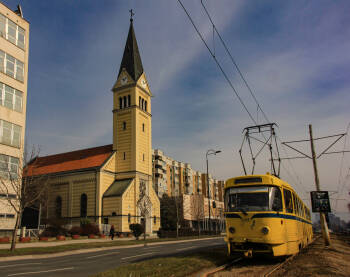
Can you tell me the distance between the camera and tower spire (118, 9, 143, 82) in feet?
169

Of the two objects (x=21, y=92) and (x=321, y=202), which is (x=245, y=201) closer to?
(x=321, y=202)

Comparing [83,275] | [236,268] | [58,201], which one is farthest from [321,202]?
[58,201]

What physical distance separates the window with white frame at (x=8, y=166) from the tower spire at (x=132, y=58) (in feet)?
77.2

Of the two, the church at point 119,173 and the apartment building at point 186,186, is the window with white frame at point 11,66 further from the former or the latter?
the apartment building at point 186,186

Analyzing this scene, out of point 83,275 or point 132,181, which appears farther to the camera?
point 132,181

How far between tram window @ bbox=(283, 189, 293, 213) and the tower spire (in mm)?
38676

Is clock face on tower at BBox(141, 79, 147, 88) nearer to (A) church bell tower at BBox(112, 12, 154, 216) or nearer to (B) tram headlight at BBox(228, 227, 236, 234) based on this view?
(A) church bell tower at BBox(112, 12, 154, 216)

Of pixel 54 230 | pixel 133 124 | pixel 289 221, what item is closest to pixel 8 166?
pixel 54 230

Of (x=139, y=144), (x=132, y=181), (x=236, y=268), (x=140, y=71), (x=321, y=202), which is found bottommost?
(x=236, y=268)

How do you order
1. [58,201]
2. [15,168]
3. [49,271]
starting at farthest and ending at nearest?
[58,201] < [15,168] < [49,271]

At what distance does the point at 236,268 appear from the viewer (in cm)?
1207

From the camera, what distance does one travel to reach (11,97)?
31.9m

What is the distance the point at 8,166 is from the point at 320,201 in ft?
87.5

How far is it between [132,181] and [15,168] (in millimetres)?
17263
